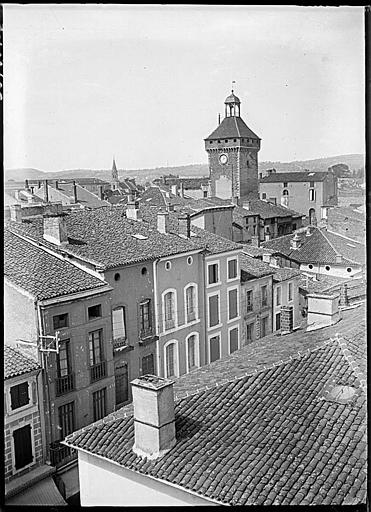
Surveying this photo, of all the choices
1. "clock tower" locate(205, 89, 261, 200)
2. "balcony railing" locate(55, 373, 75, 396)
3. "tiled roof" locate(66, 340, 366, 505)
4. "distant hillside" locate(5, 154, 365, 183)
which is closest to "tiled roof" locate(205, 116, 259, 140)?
"clock tower" locate(205, 89, 261, 200)

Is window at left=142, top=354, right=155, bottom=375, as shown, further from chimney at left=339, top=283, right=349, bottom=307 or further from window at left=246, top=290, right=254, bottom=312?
chimney at left=339, top=283, right=349, bottom=307

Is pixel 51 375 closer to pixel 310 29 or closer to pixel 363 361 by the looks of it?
pixel 363 361

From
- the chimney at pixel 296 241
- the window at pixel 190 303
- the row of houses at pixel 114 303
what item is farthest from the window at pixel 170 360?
the chimney at pixel 296 241

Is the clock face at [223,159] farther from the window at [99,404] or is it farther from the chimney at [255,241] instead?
the window at [99,404]

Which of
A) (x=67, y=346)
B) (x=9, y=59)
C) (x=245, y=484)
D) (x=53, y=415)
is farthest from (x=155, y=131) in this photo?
(x=245, y=484)

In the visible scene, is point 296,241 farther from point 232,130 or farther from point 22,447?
point 22,447
